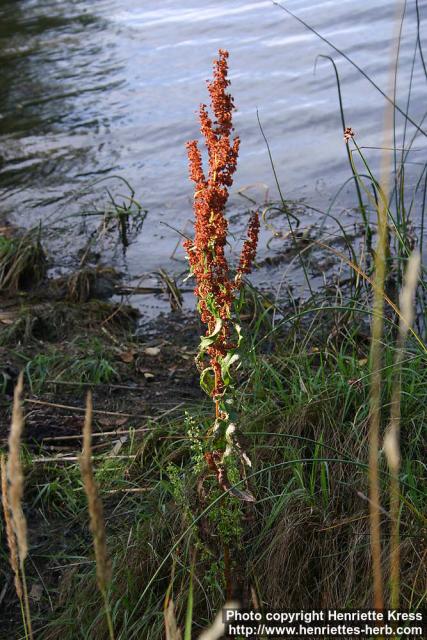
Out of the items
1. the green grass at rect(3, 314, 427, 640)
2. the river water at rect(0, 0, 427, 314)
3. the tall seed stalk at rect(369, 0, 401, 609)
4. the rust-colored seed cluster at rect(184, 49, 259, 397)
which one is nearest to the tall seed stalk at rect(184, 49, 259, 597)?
the rust-colored seed cluster at rect(184, 49, 259, 397)

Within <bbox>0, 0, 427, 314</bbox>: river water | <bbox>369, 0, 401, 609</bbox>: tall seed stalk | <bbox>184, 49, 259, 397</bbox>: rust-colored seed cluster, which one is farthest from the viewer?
<bbox>0, 0, 427, 314</bbox>: river water

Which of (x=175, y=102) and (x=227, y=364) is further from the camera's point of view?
(x=175, y=102)

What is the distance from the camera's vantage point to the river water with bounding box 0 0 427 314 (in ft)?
22.5

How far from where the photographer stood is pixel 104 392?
4.17m

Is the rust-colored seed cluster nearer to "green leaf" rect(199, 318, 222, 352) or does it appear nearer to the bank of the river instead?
"green leaf" rect(199, 318, 222, 352)

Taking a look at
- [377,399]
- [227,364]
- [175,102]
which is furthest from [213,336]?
[175,102]

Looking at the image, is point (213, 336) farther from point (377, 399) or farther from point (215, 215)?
point (377, 399)

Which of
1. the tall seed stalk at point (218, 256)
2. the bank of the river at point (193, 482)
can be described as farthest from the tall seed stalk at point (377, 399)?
the tall seed stalk at point (218, 256)

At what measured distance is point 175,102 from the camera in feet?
28.6

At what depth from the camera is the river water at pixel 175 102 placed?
6.87 meters

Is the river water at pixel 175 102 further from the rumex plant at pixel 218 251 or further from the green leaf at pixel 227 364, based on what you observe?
the green leaf at pixel 227 364

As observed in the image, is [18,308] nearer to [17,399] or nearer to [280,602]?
[280,602]

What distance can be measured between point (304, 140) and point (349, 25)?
2.93 meters

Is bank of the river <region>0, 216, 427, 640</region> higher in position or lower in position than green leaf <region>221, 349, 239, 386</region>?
lower
